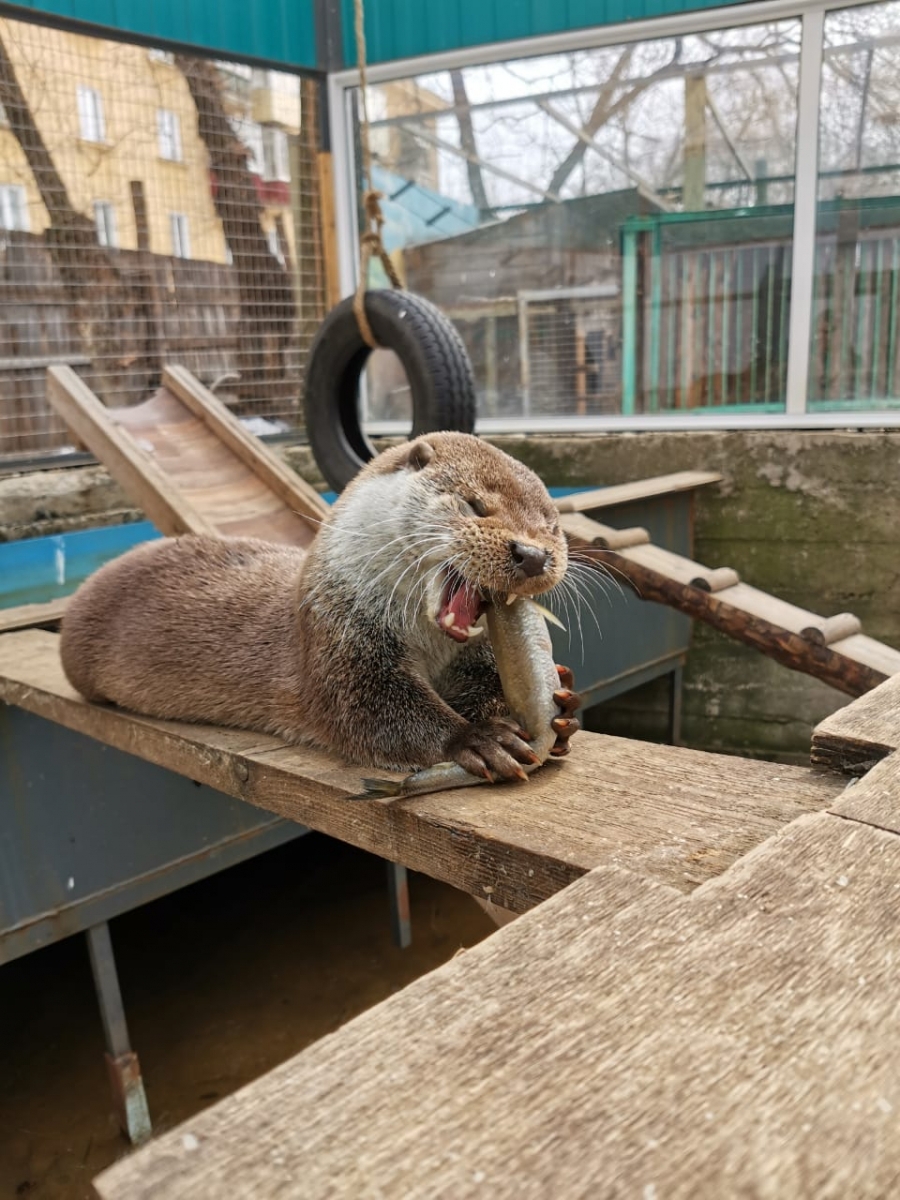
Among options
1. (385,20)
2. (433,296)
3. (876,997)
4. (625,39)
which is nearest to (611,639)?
(433,296)

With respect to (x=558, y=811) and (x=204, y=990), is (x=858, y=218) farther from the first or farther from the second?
(x=204, y=990)

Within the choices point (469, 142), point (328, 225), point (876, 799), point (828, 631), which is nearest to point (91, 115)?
point (328, 225)

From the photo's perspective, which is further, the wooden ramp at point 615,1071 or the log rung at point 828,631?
the log rung at point 828,631

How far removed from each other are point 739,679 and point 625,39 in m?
3.07

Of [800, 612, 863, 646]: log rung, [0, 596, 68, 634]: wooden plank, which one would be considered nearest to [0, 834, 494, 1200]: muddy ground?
[0, 596, 68, 634]: wooden plank

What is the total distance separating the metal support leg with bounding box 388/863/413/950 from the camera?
343 cm

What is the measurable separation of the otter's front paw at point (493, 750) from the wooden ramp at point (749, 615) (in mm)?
810

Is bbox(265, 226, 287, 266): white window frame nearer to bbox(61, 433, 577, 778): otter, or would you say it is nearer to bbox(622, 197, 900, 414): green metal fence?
bbox(622, 197, 900, 414): green metal fence

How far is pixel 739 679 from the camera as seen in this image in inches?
174

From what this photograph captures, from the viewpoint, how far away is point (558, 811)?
1.12 meters

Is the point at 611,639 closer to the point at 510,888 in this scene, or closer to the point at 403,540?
the point at 403,540

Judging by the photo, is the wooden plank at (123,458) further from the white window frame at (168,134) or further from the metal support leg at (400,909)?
the white window frame at (168,134)

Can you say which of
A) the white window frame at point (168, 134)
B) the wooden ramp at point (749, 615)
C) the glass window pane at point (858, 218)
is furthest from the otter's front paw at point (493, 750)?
the white window frame at point (168, 134)

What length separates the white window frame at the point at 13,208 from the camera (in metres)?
4.24
